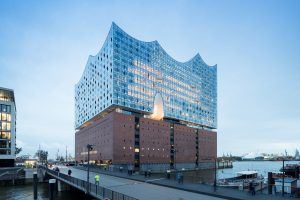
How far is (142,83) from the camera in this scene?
127188mm

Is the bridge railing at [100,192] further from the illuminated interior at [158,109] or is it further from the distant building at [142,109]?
the illuminated interior at [158,109]

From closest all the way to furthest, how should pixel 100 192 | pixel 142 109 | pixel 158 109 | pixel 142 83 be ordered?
pixel 100 192 < pixel 142 109 < pixel 142 83 < pixel 158 109

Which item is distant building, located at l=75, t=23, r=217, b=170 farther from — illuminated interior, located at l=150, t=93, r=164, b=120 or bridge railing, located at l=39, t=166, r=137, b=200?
bridge railing, located at l=39, t=166, r=137, b=200

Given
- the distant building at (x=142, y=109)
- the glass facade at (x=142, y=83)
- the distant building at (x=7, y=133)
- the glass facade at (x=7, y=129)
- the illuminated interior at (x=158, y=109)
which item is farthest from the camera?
the illuminated interior at (x=158, y=109)

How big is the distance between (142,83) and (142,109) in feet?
38.1

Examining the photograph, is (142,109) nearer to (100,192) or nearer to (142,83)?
(142,83)

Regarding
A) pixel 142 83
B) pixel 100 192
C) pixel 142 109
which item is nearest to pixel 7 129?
pixel 142 109

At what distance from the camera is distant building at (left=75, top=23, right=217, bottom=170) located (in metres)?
115

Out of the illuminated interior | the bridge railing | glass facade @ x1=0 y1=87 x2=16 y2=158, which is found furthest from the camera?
the illuminated interior

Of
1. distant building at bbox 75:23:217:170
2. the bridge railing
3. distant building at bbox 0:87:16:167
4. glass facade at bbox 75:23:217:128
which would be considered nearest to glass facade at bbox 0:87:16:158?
distant building at bbox 0:87:16:167

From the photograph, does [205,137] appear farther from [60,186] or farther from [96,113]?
[60,186]

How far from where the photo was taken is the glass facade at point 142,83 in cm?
11725

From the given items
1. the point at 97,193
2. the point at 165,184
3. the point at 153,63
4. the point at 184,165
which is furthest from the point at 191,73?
the point at 97,193

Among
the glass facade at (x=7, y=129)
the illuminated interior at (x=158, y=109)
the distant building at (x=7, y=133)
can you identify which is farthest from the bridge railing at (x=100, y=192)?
the illuminated interior at (x=158, y=109)
